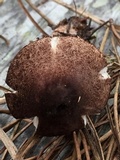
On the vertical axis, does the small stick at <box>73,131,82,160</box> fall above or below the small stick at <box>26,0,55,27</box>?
below

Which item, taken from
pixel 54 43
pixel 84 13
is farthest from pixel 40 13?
pixel 54 43

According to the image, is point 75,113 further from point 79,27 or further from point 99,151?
point 79,27

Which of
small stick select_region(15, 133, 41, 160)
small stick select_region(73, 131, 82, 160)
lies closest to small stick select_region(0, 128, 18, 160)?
small stick select_region(15, 133, 41, 160)

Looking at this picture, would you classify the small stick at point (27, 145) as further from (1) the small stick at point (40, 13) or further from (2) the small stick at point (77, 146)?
(1) the small stick at point (40, 13)

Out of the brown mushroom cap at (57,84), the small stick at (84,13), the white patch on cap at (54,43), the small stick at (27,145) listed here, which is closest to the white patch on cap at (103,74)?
the brown mushroom cap at (57,84)

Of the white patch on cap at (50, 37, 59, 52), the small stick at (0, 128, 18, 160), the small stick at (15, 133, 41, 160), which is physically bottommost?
the small stick at (15, 133, 41, 160)

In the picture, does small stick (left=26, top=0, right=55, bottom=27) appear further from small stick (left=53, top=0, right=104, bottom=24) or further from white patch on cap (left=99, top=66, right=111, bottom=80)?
white patch on cap (left=99, top=66, right=111, bottom=80)

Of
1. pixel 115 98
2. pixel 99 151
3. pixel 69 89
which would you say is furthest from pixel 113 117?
pixel 69 89

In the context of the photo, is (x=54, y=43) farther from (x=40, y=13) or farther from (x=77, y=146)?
(x=40, y=13)

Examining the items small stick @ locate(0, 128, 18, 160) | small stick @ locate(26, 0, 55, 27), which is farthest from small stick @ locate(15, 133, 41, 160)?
small stick @ locate(26, 0, 55, 27)

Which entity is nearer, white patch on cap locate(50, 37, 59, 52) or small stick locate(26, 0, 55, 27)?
white patch on cap locate(50, 37, 59, 52)
